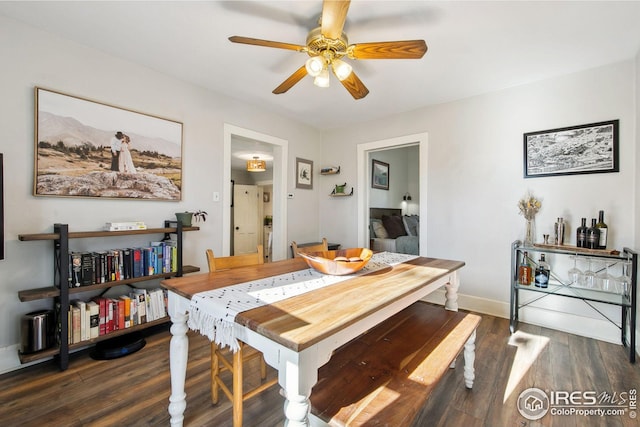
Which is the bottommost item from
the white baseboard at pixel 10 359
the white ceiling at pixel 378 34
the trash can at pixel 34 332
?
the white baseboard at pixel 10 359

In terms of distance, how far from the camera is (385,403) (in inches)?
38.6

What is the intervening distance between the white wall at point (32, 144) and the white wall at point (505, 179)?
2.34 m

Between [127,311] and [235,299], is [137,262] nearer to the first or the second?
[127,311]

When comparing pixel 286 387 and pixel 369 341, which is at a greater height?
pixel 286 387

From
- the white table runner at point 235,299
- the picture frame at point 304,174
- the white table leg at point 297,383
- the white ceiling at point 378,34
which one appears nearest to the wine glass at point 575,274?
the white ceiling at point 378,34

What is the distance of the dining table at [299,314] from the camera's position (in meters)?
0.83

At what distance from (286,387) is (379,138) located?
3450mm

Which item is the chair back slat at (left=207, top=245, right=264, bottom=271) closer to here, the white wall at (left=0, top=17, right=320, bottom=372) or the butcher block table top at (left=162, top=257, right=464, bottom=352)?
the butcher block table top at (left=162, top=257, right=464, bottom=352)

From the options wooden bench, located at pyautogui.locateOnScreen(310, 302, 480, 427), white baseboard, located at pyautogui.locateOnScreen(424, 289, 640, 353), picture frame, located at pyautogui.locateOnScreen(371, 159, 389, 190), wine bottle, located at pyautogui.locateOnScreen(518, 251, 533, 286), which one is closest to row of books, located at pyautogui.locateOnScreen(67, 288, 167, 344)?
wooden bench, located at pyautogui.locateOnScreen(310, 302, 480, 427)

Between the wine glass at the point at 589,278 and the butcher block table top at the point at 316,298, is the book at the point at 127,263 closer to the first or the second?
the butcher block table top at the point at 316,298

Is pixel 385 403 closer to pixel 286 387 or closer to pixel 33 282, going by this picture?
pixel 286 387

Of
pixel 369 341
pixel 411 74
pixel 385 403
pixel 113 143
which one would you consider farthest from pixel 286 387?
pixel 411 74

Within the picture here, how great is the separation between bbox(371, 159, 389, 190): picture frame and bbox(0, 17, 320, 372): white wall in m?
2.93

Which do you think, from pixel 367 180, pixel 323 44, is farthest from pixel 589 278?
pixel 323 44
